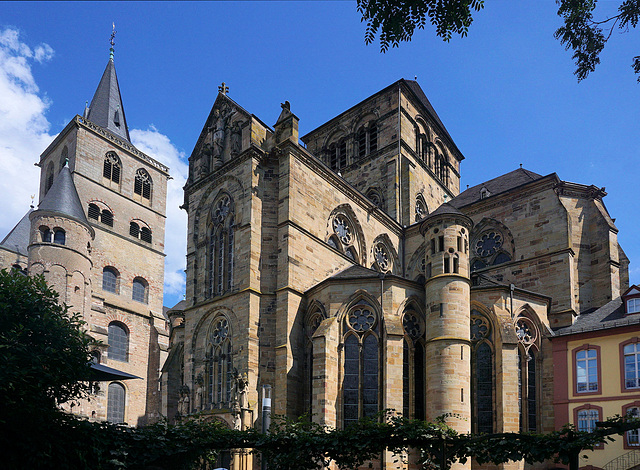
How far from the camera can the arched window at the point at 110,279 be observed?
1749 inches

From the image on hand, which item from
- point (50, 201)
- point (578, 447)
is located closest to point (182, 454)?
point (578, 447)

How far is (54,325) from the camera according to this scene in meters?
15.7

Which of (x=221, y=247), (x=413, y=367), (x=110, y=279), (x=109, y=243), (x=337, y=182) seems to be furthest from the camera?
(x=109, y=243)

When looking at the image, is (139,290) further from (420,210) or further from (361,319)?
(361,319)

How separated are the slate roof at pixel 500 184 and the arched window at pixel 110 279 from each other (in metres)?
25.1

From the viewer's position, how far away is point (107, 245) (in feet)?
151

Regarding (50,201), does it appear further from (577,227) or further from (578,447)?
(578,447)

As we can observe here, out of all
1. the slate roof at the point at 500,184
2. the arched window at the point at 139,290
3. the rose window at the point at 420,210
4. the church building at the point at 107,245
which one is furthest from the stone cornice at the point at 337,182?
the arched window at the point at 139,290

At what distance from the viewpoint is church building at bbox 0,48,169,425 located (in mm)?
37250

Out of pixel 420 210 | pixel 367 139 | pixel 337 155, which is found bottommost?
pixel 420 210

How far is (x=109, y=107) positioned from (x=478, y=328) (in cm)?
4090

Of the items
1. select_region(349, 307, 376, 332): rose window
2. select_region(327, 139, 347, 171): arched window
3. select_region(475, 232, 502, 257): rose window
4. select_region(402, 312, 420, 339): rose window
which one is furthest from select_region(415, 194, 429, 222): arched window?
select_region(349, 307, 376, 332): rose window

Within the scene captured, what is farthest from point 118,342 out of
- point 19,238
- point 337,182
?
point 337,182

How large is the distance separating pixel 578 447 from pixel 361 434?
4.11 meters
